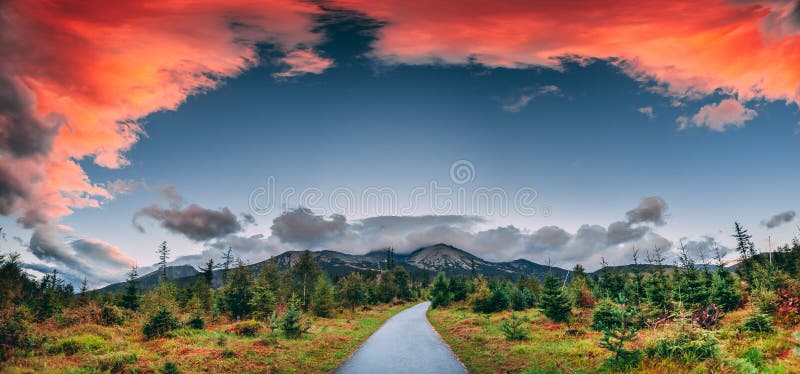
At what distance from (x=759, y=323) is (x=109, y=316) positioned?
36.2 meters

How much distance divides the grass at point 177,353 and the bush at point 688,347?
1237 centimetres

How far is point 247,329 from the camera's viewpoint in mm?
22688

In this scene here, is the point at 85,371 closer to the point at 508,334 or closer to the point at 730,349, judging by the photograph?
the point at 508,334

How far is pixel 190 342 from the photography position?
18.5 meters

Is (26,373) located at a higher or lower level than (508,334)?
higher

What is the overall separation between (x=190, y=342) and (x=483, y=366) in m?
15.9

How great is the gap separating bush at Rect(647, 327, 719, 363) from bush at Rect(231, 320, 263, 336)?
21950mm

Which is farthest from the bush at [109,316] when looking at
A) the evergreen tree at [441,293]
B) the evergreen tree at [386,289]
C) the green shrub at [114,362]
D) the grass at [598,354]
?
the evergreen tree at [386,289]

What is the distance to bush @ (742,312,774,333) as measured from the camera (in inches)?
543

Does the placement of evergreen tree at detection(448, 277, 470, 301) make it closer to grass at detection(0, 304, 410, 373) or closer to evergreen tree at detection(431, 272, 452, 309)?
evergreen tree at detection(431, 272, 452, 309)

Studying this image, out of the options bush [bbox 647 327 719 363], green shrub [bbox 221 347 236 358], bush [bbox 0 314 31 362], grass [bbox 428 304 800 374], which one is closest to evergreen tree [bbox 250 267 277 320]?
green shrub [bbox 221 347 236 358]

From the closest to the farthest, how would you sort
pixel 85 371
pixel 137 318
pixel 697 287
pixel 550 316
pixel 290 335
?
1. pixel 85 371
2. pixel 290 335
3. pixel 137 318
4. pixel 550 316
5. pixel 697 287

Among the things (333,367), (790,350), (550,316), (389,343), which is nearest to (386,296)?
(550,316)

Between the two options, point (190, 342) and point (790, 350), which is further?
point (190, 342)
